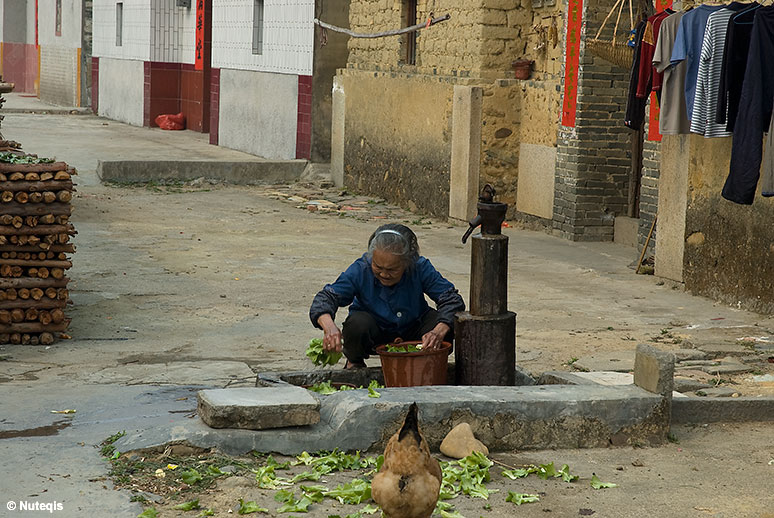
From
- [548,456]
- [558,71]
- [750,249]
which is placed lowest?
[548,456]

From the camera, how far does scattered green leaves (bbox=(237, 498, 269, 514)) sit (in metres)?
4.39

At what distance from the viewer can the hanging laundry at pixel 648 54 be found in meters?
9.70

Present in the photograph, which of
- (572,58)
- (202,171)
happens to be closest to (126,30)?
(202,171)

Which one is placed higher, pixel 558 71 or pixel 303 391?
pixel 558 71

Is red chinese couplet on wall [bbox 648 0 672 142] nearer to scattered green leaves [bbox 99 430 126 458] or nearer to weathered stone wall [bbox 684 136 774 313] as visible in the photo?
weathered stone wall [bbox 684 136 774 313]

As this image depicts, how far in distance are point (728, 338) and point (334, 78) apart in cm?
1095

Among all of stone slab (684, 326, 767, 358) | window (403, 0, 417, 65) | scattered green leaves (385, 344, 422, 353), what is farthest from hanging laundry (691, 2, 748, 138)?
window (403, 0, 417, 65)

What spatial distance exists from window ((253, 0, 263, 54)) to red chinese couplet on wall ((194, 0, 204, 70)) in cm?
412

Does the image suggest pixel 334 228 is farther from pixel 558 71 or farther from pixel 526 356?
pixel 526 356

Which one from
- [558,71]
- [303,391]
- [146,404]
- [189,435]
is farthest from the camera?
[558,71]

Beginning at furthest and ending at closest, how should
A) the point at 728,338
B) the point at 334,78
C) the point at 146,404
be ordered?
the point at 334,78 → the point at 728,338 → the point at 146,404

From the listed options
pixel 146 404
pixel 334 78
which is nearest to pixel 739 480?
pixel 146 404

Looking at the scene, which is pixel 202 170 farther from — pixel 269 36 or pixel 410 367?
pixel 410 367

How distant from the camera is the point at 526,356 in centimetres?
745
